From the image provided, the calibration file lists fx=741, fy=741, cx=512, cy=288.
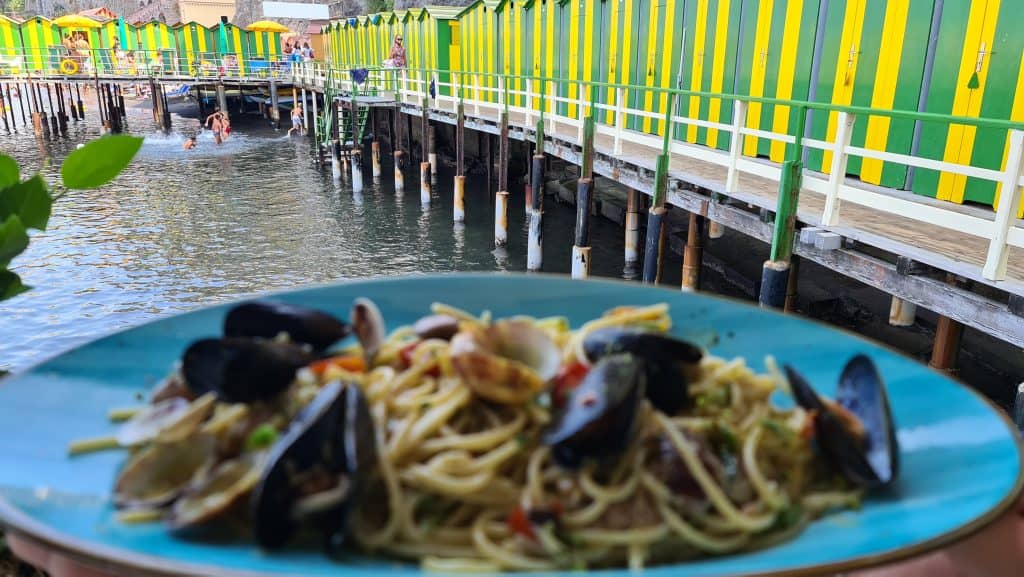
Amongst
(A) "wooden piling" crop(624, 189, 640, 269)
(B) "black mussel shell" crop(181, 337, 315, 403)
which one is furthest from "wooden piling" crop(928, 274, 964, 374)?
(A) "wooden piling" crop(624, 189, 640, 269)

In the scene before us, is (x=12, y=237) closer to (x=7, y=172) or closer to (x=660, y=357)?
(x=7, y=172)

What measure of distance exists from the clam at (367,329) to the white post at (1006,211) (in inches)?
229

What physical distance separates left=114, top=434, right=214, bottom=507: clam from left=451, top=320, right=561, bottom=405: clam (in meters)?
0.65

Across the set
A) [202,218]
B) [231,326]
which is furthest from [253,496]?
[202,218]

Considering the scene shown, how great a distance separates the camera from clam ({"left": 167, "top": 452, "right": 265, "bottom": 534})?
4.87 feet

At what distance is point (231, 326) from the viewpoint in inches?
86.4

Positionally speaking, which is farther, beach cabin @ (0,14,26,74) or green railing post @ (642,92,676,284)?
beach cabin @ (0,14,26,74)

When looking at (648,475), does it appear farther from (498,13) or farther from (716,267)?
(498,13)

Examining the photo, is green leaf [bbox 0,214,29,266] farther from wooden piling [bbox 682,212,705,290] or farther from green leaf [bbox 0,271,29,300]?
wooden piling [bbox 682,212,705,290]

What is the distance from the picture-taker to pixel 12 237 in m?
2.76

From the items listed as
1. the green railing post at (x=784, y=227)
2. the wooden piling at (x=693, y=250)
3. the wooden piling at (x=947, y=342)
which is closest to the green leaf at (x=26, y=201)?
the green railing post at (x=784, y=227)

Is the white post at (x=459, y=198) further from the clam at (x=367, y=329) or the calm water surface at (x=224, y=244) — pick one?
the clam at (x=367, y=329)

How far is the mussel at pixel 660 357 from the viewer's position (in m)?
2.02

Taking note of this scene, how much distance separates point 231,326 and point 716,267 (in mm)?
13464
